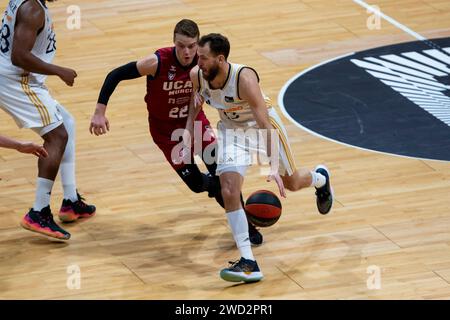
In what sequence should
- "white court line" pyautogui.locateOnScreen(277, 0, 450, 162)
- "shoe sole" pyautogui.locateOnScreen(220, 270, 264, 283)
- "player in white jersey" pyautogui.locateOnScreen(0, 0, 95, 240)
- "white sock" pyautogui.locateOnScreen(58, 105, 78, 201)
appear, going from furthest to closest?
"white court line" pyautogui.locateOnScreen(277, 0, 450, 162) < "white sock" pyautogui.locateOnScreen(58, 105, 78, 201) < "player in white jersey" pyautogui.locateOnScreen(0, 0, 95, 240) < "shoe sole" pyautogui.locateOnScreen(220, 270, 264, 283)

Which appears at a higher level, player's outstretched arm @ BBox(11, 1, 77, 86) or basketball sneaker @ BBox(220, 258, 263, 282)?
player's outstretched arm @ BBox(11, 1, 77, 86)

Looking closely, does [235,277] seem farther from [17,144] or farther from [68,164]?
[68,164]

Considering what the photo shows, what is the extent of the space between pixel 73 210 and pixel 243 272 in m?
1.76

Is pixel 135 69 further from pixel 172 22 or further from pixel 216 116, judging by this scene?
pixel 172 22

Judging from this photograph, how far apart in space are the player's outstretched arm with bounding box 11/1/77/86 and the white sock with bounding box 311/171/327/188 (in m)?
1.97

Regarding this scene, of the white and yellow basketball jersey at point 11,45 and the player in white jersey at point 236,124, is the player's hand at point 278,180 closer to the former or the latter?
the player in white jersey at point 236,124

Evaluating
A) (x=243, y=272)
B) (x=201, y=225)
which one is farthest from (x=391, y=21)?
(x=243, y=272)

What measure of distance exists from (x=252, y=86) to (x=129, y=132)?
3.10 metres

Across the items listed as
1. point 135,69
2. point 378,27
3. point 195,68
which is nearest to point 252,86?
point 195,68

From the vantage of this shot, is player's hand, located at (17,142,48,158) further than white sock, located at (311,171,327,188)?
No

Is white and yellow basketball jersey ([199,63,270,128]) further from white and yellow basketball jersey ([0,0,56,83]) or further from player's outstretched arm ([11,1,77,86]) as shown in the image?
white and yellow basketball jersey ([0,0,56,83])

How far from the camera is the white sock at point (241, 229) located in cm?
789

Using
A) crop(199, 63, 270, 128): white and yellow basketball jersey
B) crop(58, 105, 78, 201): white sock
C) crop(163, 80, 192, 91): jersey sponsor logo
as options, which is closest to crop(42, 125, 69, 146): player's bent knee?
crop(58, 105, 78, 201): white sock

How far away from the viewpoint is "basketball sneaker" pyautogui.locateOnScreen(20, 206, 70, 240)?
28.0 feet
